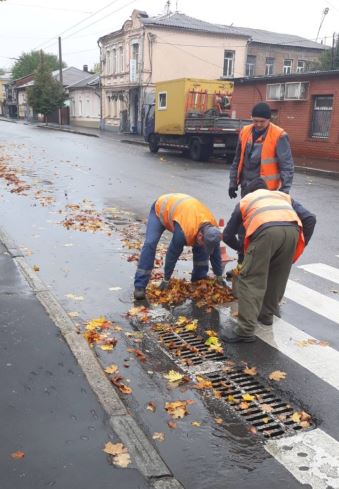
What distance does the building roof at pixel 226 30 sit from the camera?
37.7 metres

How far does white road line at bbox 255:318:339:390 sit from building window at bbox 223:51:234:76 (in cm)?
3963

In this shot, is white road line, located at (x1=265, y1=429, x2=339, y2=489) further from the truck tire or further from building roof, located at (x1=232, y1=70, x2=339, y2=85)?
building roof, located at (x1=232, y1=70, x2=339, y2=85)

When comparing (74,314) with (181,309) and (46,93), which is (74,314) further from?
(46,93)

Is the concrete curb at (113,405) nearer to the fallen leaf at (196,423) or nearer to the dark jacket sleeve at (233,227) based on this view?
the fallen leaf at (196,423)

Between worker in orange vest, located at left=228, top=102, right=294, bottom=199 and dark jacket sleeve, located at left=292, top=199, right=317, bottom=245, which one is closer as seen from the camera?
dark jacket sleeve, located at left=292, top=199, right=317, bottom=245

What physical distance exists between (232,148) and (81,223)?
13.1 m

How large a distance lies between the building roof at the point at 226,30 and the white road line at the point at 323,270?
34247mm

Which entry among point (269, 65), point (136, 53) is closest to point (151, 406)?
point (136, 53)

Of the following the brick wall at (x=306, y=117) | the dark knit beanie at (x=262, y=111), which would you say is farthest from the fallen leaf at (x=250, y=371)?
the brick wall at (x=306, y=117)

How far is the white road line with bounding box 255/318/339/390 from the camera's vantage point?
408 cm

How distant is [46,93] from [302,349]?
51.9 meters

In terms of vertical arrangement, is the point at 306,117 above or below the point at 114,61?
below

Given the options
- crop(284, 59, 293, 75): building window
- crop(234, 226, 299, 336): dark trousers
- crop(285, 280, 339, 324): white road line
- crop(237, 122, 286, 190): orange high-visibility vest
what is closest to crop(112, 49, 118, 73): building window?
crop(284, 59, 293, 75): building window

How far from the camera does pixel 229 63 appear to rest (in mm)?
41406
